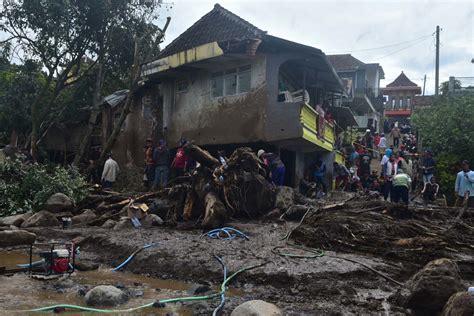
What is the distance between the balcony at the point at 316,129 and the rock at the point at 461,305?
1141cm

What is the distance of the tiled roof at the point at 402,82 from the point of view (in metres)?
57.3

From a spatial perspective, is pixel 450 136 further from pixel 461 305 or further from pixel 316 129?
pixel 461 305

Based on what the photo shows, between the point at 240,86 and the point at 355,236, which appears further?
the point at 240,86

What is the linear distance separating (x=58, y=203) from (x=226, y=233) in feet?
18.9

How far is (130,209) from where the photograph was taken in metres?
11.8

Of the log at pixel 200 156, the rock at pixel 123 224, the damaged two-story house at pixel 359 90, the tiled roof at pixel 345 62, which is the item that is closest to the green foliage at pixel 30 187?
the rock at pixel 123 224

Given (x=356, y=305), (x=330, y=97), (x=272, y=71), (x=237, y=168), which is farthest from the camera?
(x=330, y=97)

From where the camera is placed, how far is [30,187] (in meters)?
13.6

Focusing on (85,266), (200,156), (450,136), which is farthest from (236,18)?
(85,266)

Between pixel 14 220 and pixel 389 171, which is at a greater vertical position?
pixel 389 171

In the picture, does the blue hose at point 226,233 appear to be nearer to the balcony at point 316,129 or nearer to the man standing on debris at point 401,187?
the man standing on debris at point 401,187

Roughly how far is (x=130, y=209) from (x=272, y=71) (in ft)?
24.0

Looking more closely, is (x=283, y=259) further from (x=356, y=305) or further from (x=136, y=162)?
(x=136, y=162)

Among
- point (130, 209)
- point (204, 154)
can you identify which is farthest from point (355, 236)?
point (130, 209)
